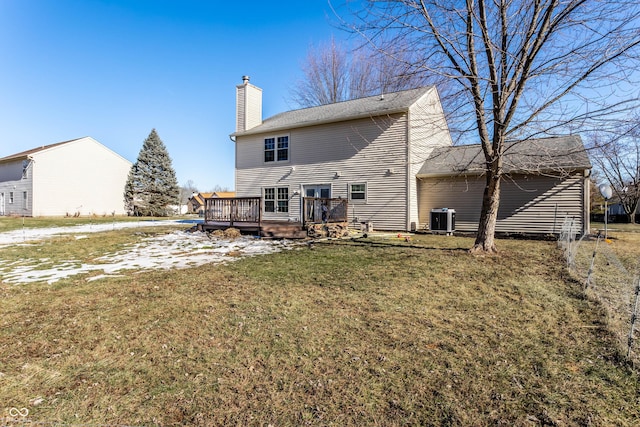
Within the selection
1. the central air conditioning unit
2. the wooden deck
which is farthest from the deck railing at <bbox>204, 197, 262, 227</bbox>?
the central air conditioning unit

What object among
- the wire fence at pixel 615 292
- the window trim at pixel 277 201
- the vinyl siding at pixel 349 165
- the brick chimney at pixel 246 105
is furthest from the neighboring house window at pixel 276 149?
the wire fence at pixel 615 292

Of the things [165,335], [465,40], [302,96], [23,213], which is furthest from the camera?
[302,96]

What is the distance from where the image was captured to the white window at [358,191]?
1355cm

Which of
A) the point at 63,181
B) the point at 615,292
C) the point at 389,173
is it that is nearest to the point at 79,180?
the point at 63,181

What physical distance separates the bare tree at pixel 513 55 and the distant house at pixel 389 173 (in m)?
3.86

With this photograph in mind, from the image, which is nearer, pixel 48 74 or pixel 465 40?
pixel 465 40

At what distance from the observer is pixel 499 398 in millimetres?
2211

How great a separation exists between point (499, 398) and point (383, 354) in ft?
3.03

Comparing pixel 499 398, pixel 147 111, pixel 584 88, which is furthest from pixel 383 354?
pixel 147 111

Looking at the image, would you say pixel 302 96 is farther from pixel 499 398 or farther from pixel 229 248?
pixel 499 398

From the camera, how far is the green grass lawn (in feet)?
6.82

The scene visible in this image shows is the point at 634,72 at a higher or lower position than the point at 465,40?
lower

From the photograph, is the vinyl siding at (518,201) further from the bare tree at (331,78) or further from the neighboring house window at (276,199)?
the bare tree at (331,78)

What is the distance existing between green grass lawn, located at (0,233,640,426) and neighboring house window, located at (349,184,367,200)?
866 centimetres
